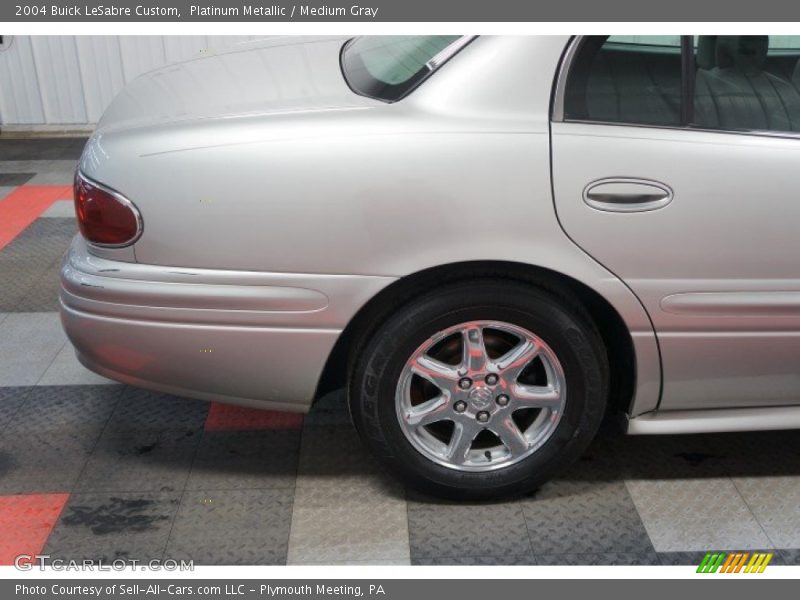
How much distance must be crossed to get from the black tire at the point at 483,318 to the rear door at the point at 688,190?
0.19m

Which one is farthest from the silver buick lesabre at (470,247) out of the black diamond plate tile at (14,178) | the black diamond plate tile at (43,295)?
the black diamond plate tile at (14,178)

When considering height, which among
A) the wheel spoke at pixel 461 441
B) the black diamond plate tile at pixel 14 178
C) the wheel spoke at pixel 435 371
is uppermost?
the wheel spoke at pixel 435 371

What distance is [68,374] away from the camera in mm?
3359

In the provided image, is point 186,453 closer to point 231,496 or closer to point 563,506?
point 231,496

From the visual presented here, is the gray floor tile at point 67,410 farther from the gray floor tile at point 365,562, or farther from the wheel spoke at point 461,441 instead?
the wheel spoke at point 461,441

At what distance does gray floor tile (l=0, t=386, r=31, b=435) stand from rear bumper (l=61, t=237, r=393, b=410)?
66 cm

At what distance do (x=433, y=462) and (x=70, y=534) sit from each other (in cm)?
101

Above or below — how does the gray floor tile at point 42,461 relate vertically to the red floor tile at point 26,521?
below

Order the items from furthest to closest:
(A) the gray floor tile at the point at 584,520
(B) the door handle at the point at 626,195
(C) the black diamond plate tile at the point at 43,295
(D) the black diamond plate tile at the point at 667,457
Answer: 1. (C) the black diamond plate tile at the point at 43,295
2. (D) the black diamond plate tile at the point at 667,457
3. (A) the gray floor tile at the point at 584,520
4. (B) the door handle at the point at 626,195

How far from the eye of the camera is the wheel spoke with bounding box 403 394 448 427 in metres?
2.53

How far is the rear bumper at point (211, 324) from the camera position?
2.38m

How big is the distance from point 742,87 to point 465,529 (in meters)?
1.42

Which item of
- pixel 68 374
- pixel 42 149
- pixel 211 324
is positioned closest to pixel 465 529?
pixel 211 324

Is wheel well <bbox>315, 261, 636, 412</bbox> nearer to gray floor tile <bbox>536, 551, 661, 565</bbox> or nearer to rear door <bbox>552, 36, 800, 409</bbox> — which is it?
rear door <bbox>552, 36, 800, 409</bbox>
